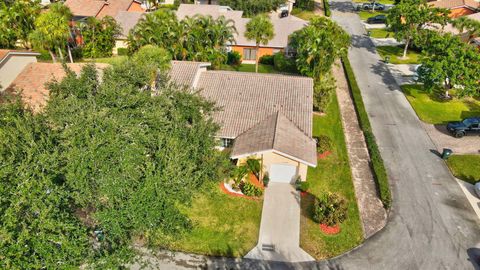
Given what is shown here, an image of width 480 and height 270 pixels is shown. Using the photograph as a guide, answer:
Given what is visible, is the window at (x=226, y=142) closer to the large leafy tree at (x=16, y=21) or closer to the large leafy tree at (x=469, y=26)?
the large leafy tree at (x=16, y=21)

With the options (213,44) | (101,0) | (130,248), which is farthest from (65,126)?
(101,0)

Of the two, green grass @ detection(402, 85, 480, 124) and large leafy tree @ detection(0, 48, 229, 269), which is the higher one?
large leafy tree @ detection(0, 48, 229, 269)

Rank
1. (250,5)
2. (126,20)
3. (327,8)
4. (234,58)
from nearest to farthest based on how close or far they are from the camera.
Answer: (234,58) → (126,20) → (250,5) → (327,8)

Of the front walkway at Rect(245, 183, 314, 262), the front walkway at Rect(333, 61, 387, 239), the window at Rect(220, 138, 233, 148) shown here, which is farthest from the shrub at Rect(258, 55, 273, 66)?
the front walkway at Rect(245, 183, 314, 262)

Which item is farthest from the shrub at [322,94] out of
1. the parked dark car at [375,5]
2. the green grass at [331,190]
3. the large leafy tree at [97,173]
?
the parked dark car at [375,5]

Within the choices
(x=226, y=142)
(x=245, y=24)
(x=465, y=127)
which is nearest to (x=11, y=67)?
(x=226, y=142)

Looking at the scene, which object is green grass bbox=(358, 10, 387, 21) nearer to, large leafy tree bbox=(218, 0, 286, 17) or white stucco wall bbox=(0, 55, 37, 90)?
large leafy tree bbox=(218, 0, 286, 17)

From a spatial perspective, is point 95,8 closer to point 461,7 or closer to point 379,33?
point 379,33
